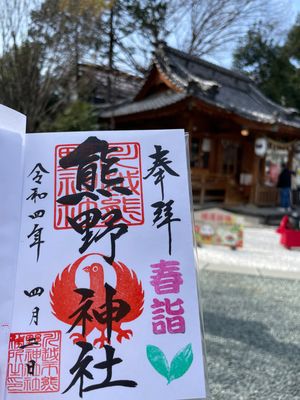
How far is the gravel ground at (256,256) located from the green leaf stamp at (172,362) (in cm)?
410

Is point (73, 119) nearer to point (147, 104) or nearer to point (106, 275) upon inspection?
point (147, 104)

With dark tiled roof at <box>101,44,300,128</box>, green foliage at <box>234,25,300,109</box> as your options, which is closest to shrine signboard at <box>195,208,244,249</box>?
dark tiled roof at <box>101,44,300,128</box>

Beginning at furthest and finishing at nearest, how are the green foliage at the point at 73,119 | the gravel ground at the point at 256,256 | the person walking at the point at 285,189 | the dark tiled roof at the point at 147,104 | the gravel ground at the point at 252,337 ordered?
the person walking at the point at 285,189
the dark tiled roof at the point at 147,104
the green foliage at the point at 73,119
the gravel ground at the point at 256,256
the gravel ground at the point at 252,337

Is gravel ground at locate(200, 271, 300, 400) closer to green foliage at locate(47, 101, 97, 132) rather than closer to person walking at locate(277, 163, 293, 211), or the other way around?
green foliage at locate(47, 101, 97, 132)

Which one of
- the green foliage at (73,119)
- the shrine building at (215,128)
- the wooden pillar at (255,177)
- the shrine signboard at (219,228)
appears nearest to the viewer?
the shrine signboard at (219,228)

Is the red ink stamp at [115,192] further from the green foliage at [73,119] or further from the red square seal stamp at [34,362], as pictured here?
the green foliage at [73,119]

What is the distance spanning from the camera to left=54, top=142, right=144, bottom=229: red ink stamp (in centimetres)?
110

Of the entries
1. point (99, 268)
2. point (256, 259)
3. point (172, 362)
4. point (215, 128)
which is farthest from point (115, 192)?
point (215, 128)

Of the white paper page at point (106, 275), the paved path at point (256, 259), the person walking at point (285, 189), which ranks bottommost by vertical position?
the paved path at point (256, 259)

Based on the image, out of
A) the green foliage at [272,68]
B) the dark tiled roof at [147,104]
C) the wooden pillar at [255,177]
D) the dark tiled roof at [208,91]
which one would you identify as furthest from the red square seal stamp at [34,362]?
the green foliage at [272,68]

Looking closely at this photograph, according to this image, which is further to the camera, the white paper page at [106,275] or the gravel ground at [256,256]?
the gravel ground at [256,256]

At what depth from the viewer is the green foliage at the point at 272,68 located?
18.5 meters

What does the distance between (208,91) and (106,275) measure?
9.04m

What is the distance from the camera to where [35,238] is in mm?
1069
